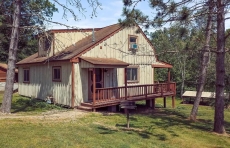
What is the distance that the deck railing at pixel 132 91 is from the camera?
13.7 m

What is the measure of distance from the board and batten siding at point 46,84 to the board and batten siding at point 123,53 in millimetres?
1876

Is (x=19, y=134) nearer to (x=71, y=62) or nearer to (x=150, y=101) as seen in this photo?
(x=71, y=62)

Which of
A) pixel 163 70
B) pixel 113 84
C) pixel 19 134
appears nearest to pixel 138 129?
pixel 19 134

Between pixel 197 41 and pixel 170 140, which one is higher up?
pixel 197 41

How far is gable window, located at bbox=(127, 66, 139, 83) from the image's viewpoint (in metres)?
17.4

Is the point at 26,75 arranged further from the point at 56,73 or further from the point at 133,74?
the point at 133,74

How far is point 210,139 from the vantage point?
9039 millimetres

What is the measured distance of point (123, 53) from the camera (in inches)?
667

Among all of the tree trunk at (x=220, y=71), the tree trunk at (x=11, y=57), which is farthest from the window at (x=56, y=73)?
the tree trunk at (x=220, y=71)

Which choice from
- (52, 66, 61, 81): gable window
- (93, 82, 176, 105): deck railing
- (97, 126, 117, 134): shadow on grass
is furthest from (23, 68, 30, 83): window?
(97, 126, 117, 134): shadow on grass

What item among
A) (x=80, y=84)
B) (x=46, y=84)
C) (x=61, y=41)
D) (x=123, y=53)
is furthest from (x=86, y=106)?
(x=61, y=41)

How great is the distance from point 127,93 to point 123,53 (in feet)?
10.1

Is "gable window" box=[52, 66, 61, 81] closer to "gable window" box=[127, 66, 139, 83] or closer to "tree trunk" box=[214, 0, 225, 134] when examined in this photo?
"gable window" box=[127, 66, 139, 83]

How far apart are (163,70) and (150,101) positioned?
14429 mm
